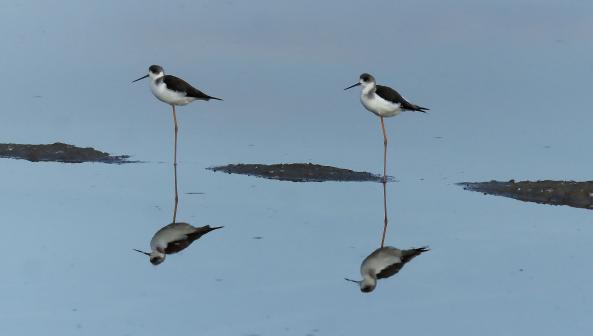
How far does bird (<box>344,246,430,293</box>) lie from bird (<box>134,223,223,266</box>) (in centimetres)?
151

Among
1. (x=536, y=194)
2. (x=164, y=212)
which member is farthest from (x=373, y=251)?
(x=536, y=194)

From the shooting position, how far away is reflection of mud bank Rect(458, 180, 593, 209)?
432 inches

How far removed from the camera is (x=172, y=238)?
9031 mm

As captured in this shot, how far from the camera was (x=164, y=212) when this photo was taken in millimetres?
10117

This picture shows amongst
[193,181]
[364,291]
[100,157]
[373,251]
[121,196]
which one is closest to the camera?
[364,291]

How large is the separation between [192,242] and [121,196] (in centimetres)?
204

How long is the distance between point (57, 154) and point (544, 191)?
574cm

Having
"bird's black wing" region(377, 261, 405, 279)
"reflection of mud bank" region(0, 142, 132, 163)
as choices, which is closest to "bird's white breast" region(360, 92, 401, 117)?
"reflection of mud bank" region(0, 142, 132, 163)

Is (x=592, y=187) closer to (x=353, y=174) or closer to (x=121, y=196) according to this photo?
(x=353, y=174)

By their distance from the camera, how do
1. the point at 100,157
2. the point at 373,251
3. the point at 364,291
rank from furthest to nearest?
1. the point at 100,157
2. the point at 373,251
3. the point at 364,291

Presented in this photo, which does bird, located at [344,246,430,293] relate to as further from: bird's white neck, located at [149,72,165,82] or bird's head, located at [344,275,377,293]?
bird's white neck, located at [149,72,165,82]

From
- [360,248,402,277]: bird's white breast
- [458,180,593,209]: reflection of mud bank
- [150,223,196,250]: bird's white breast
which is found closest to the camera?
[360,248,402,277]: bird's white breast

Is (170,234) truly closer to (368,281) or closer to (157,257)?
(157,257)

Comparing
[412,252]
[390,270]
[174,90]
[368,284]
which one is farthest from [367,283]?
[174,90]
